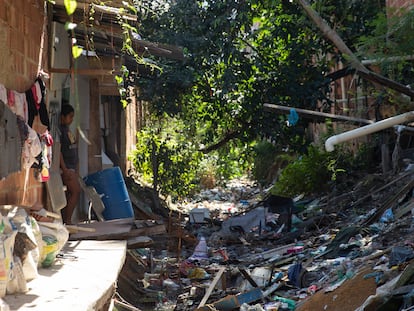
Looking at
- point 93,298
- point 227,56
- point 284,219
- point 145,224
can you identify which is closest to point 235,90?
point 227,56

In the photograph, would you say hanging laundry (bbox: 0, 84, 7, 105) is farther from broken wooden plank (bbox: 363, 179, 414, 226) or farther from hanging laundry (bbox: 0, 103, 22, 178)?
broken wooden plank (bbox: 363, 179, 414, 226)

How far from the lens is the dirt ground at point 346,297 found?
611 centimetres

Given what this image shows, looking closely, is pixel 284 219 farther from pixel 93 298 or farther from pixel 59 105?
pixel 93 298

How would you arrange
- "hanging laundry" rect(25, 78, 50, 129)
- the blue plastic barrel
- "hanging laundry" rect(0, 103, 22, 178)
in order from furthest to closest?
the blue plastic barrel
"hanging laundry" rect(25, 78, 50, 129)
"hanging laundry" rect(0, 103, 22, 178)

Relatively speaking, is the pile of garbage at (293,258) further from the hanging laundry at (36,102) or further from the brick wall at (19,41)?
the brick wall at (19,41)

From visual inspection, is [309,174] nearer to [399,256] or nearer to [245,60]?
[245,60]

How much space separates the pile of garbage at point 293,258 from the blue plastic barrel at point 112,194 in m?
0.63

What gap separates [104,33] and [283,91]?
5728 millimetres

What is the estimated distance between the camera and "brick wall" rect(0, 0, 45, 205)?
5555mm

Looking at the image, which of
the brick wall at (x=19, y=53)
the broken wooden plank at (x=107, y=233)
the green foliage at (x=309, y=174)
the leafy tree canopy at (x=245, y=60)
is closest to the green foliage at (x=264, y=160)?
the green foliage at (x=309, y=174)

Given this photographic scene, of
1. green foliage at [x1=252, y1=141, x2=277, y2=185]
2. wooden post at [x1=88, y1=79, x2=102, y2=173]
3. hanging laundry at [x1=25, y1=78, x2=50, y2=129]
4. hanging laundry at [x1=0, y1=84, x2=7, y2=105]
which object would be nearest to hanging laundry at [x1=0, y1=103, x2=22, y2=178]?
hanging laundry at [x1=0, y1=84, x2=7, y2=105]

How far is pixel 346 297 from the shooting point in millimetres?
6207

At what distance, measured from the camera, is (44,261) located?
5762mm

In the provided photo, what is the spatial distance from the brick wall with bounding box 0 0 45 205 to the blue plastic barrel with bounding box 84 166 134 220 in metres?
3.11
